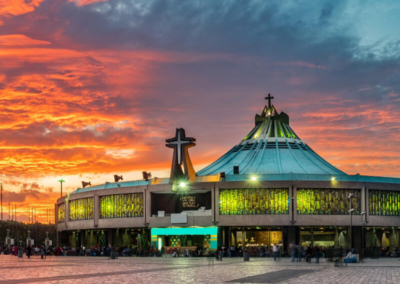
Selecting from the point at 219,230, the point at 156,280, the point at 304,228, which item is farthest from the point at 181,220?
the point at 156,280

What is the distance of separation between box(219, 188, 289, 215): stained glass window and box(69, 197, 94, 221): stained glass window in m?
22.0

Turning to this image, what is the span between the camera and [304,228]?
262 ft

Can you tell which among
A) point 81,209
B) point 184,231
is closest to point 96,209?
point 81,209

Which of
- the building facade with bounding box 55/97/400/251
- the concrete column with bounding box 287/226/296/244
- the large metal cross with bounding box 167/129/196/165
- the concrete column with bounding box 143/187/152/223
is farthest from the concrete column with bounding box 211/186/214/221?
the concrete column with bounding box 287/226/296/244

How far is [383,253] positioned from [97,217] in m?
37.7

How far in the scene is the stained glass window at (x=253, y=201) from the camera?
256 ft

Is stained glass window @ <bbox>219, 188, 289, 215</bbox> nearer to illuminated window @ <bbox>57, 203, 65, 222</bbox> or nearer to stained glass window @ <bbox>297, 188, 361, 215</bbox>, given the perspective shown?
stained glass window @ <bbox>297, 188, 361, 215</bbox>

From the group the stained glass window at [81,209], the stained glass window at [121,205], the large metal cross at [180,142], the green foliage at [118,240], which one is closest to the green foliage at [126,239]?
the green foliage at [118,240]

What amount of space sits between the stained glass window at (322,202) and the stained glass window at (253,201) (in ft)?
6.17

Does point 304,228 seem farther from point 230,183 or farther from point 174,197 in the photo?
point 174,197

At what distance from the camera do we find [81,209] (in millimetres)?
94438

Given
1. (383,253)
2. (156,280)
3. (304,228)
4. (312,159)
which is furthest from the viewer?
(312,159)

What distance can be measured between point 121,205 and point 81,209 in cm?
1053

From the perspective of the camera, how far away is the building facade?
77.9 m
